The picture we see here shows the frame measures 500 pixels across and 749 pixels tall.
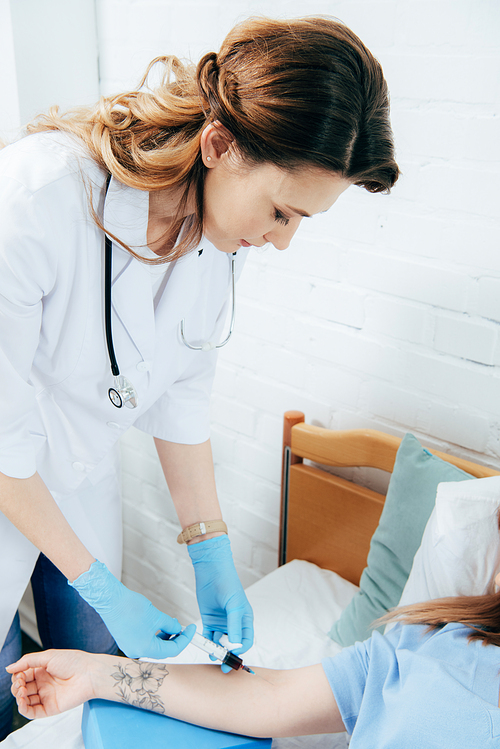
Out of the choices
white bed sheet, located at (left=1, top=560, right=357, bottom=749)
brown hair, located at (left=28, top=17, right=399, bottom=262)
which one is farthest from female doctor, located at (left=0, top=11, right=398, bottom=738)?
white bed sheet, located at (left=1, top=560, right=357, bottom=749)

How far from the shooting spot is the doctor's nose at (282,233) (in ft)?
2.80

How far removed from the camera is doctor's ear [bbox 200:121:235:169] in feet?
2.54

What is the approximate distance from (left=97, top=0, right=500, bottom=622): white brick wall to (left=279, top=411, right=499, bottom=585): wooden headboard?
9cm

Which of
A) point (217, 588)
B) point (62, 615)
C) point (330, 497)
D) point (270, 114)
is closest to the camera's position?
point (270, 114)

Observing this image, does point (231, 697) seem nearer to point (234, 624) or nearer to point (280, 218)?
point (234, 624)

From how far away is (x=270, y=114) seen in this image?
712 millimetres

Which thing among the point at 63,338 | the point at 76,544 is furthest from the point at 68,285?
the point at 76,544

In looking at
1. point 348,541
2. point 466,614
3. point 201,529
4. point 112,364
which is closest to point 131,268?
point 112,364

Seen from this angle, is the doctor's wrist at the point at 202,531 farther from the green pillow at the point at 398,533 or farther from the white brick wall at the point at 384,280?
the white brick wall at the point at 384,280

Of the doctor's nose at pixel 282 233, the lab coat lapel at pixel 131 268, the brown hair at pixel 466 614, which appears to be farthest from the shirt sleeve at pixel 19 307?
the brown hair at pixel 466 614

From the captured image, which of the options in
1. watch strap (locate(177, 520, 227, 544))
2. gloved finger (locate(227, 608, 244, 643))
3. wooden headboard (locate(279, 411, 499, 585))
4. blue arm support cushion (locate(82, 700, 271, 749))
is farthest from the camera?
wooden headboard (locate(279, 411, 499, 585))

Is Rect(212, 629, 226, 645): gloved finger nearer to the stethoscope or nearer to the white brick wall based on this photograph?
the stethoscope

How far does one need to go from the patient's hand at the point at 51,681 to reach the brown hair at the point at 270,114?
2.52 feet

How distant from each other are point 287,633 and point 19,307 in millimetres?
917
